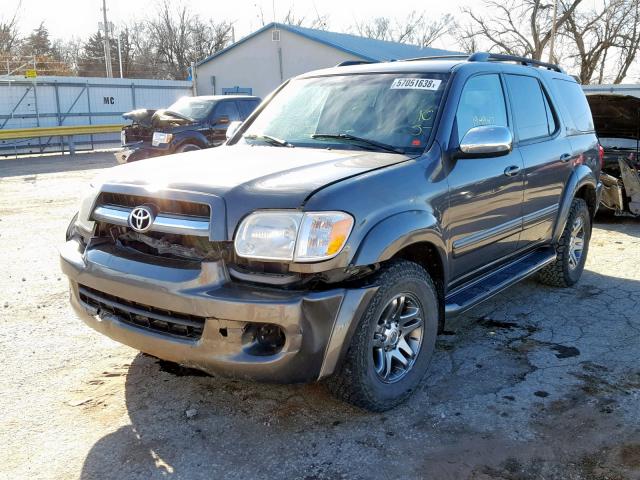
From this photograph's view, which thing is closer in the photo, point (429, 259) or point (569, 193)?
point (429, 259)

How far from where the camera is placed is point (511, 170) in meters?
4.11

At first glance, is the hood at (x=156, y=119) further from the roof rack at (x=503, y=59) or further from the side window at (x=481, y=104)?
the side window at (x=481, y=104)

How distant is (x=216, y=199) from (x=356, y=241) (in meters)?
0.69

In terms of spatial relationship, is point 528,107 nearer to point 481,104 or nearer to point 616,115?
point 481,104

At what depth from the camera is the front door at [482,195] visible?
11.8ft

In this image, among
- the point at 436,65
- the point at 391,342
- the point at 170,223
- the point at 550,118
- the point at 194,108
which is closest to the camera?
the point at 170,223

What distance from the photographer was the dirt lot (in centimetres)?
277

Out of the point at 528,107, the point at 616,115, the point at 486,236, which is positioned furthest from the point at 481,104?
the point at 616,115

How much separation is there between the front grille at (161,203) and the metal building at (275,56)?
2308 centimetres

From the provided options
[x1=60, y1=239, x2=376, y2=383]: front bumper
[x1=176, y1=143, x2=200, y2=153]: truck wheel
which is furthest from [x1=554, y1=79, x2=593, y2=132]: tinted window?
[x1=176, y1=143, x2=200, y2=153]: truck wheel

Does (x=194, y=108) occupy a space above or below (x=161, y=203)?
above

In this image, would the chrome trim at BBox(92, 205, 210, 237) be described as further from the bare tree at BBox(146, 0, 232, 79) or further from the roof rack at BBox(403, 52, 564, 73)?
the bare tree at BBox(146, 0, 232, 79)

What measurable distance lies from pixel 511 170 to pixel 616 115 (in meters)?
5.59

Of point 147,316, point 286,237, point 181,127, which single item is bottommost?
point 147,316
